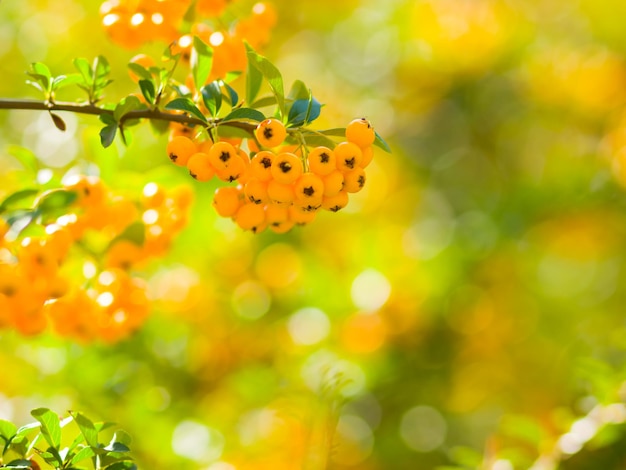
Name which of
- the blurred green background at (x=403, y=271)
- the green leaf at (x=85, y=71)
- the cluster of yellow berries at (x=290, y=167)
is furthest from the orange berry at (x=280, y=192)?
the blurred green background at (x=403, y=271)

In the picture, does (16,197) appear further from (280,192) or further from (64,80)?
(280,192)

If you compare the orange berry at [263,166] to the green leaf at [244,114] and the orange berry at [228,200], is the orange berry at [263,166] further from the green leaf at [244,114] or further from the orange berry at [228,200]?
the orange berry at [228,200]

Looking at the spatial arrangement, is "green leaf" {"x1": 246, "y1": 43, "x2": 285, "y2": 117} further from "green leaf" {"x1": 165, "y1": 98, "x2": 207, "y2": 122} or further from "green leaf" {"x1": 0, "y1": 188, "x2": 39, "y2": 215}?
"green leaf" {"x1": 0, "y1": 188, "x2": 39, "y2": 215}

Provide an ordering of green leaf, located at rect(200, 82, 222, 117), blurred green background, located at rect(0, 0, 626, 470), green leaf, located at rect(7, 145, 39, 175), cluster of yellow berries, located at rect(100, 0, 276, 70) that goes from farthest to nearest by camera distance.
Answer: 1. blurred green background, located at rect(0, 0, 626, 470)
2. green leaf, located at rect(7, 145, 39, 175)
3. cluster of yellow berries, located at rect(100, 0, 276, 70)
4. green leaf, located at rect(200, 82, 222, 117)

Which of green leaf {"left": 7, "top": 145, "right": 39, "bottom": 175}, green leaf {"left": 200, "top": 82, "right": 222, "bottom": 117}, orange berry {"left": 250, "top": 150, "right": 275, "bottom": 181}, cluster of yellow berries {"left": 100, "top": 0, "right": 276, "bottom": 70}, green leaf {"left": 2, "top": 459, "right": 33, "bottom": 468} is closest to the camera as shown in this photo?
green leaf {"left": 2, "top": 459, "right": 33, "bottom": 468}

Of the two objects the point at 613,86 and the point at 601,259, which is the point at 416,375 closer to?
the point at 601,259

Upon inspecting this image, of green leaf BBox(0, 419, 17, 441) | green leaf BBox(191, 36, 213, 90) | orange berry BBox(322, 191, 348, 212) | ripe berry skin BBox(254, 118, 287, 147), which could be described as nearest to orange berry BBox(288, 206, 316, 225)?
orange berry BBox(322, 191, 348, 212)

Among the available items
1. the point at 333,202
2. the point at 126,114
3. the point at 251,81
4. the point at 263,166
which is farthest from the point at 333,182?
the point at 126,114
